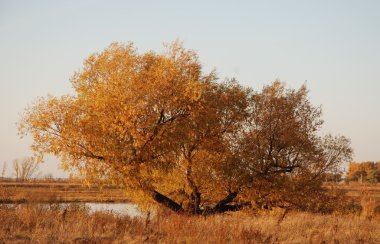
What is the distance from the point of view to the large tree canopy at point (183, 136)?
26.1 meters

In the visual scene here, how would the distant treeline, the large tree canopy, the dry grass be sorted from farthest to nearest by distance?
the distant treeline, the large tree canopy, the dry grass

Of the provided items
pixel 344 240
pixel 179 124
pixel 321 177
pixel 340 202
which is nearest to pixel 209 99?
pixel 179 124

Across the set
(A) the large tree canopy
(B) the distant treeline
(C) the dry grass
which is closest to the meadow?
(C) the dry grass

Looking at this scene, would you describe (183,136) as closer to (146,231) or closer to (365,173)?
(146,231)

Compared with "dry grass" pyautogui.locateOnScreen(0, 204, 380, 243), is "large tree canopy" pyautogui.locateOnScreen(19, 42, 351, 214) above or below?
above

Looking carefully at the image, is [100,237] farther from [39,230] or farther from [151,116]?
[151,116]

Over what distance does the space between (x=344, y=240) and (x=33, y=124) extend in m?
19.6

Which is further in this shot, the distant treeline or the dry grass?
the distant treeline

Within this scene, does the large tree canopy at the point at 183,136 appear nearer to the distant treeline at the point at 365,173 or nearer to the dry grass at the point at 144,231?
the dry grass at the point at 144,231

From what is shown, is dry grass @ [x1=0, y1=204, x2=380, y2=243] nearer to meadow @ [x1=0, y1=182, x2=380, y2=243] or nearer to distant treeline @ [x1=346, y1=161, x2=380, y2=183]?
meadow @ [x1=0, y1=182, x2=380, y2=243]

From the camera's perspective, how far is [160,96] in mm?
26359

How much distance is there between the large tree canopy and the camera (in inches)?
1027

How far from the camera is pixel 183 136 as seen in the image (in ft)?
87.9

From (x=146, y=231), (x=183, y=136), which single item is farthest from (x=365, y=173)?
(x=146, y=231)
